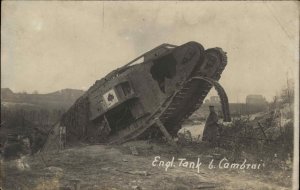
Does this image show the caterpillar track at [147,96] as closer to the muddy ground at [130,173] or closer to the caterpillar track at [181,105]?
the caterpillar track at [181,105]

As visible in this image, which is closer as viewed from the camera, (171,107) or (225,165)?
(225,165)

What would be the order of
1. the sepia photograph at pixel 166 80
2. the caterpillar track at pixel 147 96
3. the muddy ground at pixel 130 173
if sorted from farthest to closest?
the caterpillar track at pixel 147 96 < the sepia photograph at pixel 166 80 < the muddy ground at pixel 130 173

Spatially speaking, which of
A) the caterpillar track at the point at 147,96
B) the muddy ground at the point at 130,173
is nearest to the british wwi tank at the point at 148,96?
the caterpillar track at the point at 147,96

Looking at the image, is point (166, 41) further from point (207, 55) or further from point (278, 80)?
point (278, 80)

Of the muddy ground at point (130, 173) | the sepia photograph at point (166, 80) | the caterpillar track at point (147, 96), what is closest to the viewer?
the muddy ground at point (130, 173)

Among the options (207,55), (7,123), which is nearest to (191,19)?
(207,55)

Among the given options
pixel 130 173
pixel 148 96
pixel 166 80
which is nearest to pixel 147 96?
pixel 148 96

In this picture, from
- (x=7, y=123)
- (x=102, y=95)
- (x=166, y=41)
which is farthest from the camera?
(x=7, y=123)
